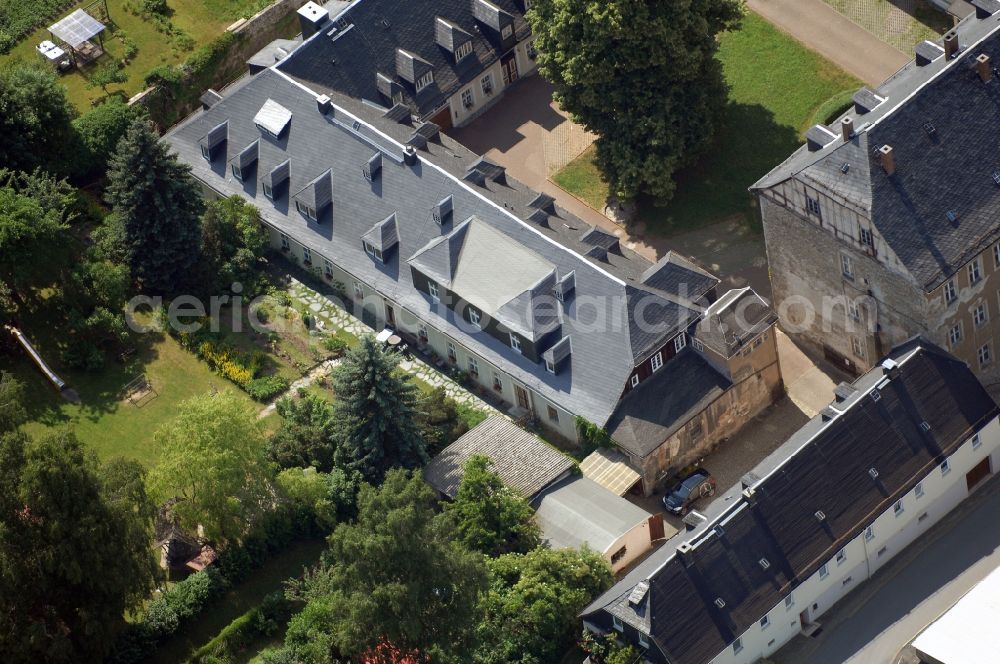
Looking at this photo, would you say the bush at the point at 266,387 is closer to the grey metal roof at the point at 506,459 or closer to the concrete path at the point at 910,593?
the grey metal roof at the point at 506,459

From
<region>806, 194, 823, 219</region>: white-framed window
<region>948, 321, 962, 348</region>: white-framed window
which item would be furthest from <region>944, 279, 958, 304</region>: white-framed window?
<region>806, 194, 823, 219</region>: white-framed window

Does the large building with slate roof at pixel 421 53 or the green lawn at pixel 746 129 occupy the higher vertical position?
the green lawn at pixel 746 129

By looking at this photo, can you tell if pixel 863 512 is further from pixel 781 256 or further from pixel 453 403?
pixel 453 403

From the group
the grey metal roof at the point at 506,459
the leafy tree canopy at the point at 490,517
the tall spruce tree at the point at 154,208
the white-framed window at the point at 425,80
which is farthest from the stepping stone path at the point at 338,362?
the white-framed window at the point at 425,80

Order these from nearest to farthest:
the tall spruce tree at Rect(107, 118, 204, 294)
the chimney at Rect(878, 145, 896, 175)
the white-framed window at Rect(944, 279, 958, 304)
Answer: the chimney at Rect(878, 145, 896, 175)
the white-framed window at Rect(944, 279, 958, 304)
the tall spruce tree at Rect(107, 118, 204, 294)

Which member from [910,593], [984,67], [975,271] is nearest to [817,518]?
[910,593]

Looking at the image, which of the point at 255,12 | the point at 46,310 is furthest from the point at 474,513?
the point at 255,12

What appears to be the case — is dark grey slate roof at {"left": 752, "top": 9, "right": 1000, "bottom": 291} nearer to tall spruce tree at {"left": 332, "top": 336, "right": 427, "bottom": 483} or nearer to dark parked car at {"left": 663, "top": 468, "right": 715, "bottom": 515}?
dark parked car at {"left": 663, "top": 468, "right": 715, "bottom": 515}
